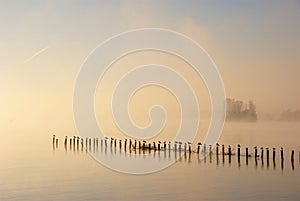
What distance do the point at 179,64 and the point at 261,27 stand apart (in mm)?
443

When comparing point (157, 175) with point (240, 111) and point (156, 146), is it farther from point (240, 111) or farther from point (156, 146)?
point (240, 111)

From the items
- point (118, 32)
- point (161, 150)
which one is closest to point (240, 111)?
point (161, 150)

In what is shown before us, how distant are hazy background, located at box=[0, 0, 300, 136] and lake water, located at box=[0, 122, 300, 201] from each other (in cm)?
9

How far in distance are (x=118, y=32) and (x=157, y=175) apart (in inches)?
27.8

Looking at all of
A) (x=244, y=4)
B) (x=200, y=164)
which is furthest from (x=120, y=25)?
(x=200, y=164)

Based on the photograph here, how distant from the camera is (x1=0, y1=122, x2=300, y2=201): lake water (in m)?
2.12

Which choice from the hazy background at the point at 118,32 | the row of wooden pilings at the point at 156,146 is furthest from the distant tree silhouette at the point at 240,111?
the row of wooden pilings at the point at 156,146

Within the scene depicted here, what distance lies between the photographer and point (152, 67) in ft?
7.20

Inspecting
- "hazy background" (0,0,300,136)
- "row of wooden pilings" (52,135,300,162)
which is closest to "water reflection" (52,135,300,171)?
"row of wooden pilings" (52,135,300,162)

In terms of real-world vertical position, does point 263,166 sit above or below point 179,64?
below

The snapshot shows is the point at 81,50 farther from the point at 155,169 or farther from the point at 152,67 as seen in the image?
the point at 155,169

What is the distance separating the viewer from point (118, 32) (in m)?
2.19

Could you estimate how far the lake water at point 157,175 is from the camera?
2.12m

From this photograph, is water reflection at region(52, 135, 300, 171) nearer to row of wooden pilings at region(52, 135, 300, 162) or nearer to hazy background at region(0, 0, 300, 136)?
row of wooden pilings at region(52, 135, 300, 162)
